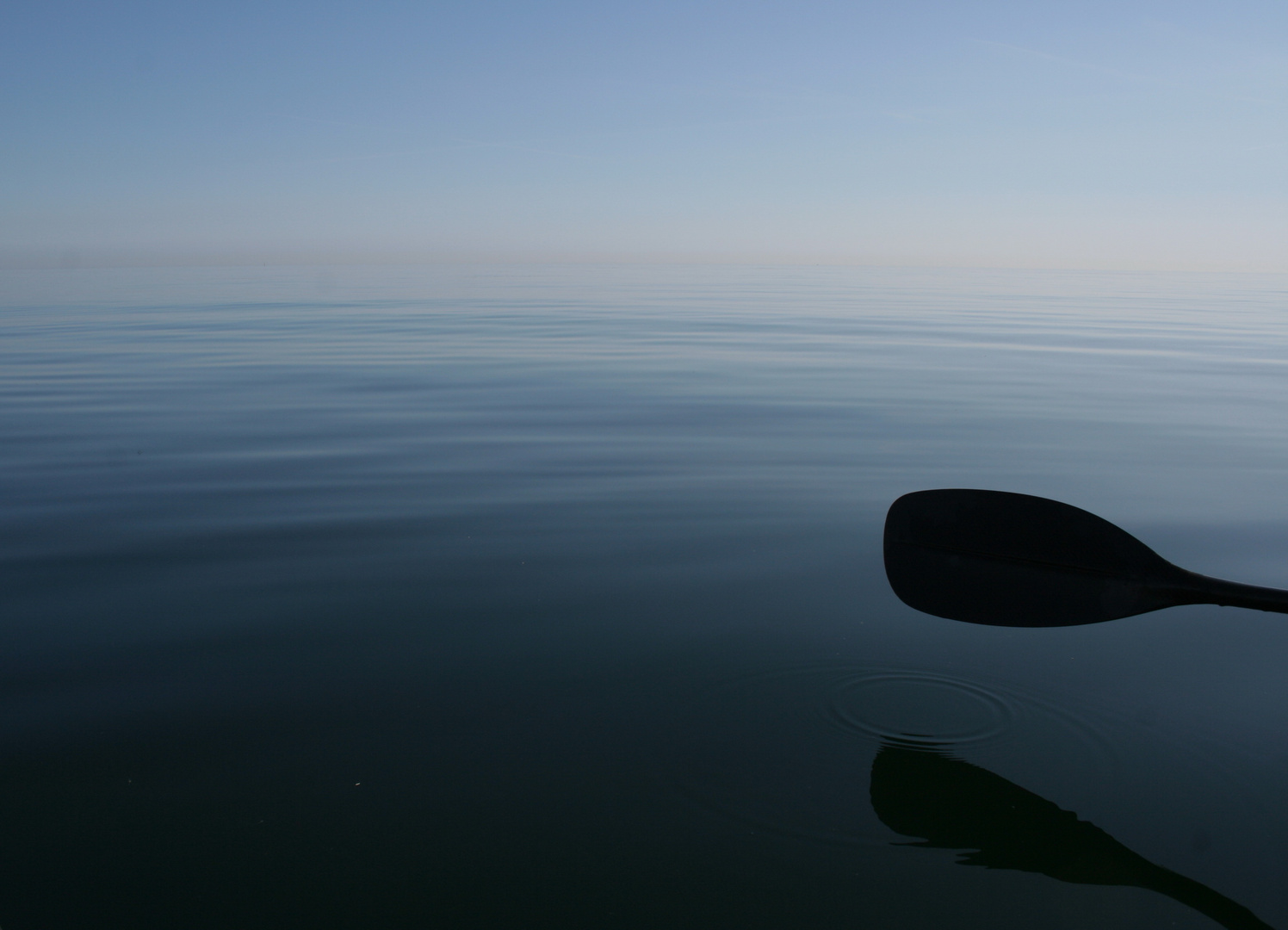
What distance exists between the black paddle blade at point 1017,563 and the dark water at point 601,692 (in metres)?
0.32

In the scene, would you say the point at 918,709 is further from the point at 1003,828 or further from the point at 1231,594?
the point at 1231,594

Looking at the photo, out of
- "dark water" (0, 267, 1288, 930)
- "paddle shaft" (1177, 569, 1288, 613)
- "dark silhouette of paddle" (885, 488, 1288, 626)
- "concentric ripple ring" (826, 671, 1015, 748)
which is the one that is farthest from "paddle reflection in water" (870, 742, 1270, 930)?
"paddle shaft" (1177, 569, 1288, 613)

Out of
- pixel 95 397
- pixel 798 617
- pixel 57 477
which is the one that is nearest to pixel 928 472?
pixel 798 617

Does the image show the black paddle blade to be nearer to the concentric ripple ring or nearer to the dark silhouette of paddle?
the dark silhouette of paddle

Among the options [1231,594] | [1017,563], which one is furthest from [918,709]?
[1231,594]

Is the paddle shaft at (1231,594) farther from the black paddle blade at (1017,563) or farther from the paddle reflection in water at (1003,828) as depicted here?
the paddle reflection in water at (1003,828)

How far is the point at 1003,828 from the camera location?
8.11 feet

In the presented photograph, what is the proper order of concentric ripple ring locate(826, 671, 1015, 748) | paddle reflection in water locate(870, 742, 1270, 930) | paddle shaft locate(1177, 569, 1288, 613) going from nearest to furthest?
paddle reflection in water locate(870, 742, 1270, 930) → paddle shaft locate(1177, 569, 1288, 613) → concentric ripple ring locate(826, 671, 1015, 748)

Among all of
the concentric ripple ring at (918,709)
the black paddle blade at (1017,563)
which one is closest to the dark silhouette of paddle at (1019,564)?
the black paddle blade at (1017,563)

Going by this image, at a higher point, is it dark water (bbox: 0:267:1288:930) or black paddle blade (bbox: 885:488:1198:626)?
black paddle blade (bbox: 885:488:1198:626)

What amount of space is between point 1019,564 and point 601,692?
1405 mm

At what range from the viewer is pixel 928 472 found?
6.79m

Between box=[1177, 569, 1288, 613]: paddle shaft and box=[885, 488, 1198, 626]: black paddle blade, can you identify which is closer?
box=[1177, 569, 1288, 613]: paddle shaft

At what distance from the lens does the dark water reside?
2264mm
